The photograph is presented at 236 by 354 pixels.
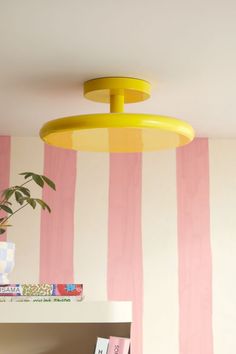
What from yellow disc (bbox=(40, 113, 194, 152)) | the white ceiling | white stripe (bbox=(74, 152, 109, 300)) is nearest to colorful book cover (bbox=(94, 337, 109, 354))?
yellow disc (bbox=(40, 113, 194, 152))

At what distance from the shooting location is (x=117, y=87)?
8.75 feet

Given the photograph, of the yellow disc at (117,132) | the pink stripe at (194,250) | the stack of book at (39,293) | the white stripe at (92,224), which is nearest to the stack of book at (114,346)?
the stack of book at (39,293)

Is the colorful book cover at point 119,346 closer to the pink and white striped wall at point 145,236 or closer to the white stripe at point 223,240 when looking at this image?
the pink and white striped wall at point 145,236

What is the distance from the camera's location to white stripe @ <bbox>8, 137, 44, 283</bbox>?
3.70 metres

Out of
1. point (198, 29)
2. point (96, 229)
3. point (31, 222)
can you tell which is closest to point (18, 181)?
point (31, 222)

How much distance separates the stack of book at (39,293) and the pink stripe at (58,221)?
3.63 feet

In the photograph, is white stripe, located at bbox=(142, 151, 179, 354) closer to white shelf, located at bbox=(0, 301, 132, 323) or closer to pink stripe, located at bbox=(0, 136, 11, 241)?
pink stripe, located at bbox=(0, 136, 11, 241)

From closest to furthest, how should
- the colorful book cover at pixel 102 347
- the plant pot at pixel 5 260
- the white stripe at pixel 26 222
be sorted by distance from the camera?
the colorful book cover at pixel 102 347 < the plant pot at pixel 5 260 < the white stripe at pixel 26 222

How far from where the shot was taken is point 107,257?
12.3ft

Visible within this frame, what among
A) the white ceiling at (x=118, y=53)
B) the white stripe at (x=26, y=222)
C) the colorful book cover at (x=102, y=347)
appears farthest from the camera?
the white stripe at (x=26, y=222)

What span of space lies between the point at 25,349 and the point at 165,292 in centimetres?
105

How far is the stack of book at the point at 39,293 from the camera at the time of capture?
2568 millimetres

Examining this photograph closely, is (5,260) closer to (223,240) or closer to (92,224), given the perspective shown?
(92,224)

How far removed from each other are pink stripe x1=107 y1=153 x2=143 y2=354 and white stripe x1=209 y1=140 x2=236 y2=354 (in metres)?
0.41
